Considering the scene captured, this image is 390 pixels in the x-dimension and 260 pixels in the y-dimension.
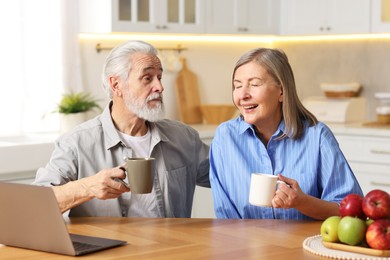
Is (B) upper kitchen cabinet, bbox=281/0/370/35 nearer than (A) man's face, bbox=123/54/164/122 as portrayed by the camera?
No

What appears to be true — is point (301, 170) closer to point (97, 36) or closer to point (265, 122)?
point (265, 122)

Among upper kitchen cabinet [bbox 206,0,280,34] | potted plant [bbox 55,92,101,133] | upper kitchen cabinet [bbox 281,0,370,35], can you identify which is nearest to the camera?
potted plant [bbox 55,92,101,133]

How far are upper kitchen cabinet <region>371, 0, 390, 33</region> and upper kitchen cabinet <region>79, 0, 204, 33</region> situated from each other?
1.19 metres

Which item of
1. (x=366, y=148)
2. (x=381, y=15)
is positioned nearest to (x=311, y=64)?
(x=381, y=15)

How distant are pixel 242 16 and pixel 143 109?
9.63 ft

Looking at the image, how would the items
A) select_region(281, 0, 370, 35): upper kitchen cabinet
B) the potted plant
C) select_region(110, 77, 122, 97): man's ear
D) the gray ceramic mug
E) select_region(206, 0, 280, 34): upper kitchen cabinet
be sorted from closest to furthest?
the gray ceramic mug → select_region(110, 77, 122, 97): man's ear → the potted plant → select_region(281, 0, 370, 35): upper kitchen cabinet → select_region(206, 0, 280, 34): upper kitchen cabinet

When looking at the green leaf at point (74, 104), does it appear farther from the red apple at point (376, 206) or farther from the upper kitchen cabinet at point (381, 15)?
the red apple at point (376, 206)

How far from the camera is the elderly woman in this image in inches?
115

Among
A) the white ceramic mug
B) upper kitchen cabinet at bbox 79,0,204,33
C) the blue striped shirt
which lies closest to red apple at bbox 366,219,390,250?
the white ceramic mug

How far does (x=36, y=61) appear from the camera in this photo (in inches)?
200

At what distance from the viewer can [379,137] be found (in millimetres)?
5062

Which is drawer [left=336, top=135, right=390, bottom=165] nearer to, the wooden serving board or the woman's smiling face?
the woman's smiling face

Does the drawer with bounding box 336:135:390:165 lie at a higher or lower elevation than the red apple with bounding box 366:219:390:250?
lower

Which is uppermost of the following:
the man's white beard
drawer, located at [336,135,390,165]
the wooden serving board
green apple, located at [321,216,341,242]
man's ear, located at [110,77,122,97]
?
man's ear, located at [110,77,122,97]
